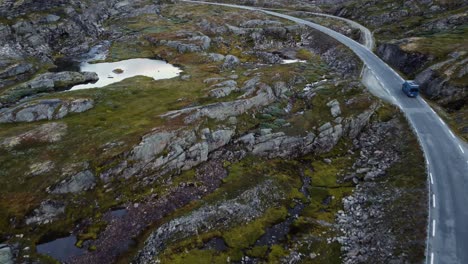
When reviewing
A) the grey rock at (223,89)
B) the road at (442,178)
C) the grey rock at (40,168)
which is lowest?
the grey rock at (40,168)

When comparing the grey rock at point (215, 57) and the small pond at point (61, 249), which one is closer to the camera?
the small pond at point (61, 249)

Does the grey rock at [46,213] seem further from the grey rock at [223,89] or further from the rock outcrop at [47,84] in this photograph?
the rock outcrop at [47,84]

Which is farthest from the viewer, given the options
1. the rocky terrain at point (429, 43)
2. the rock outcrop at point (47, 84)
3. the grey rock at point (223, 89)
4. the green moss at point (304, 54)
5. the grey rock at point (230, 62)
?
the green moss at point (304, 54)

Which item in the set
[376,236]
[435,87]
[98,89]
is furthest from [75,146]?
[435,87]

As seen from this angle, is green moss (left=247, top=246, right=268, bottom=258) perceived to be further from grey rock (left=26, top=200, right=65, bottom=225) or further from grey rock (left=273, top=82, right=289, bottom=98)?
grey rock (left=273, top=82, right=289, bottom=98)

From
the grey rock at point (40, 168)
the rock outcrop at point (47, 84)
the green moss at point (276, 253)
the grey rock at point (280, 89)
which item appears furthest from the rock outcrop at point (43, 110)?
the green moss at point (276, 253)

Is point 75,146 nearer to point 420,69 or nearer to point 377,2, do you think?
point 420,69

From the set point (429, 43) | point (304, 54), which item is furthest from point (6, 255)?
point (429, 43)
